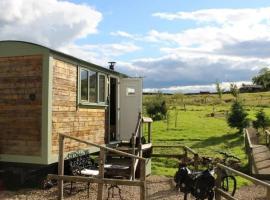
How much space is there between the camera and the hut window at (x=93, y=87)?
40.7 ft

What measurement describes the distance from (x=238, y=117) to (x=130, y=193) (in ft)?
48.1

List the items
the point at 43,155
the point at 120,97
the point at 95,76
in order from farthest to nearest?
the point at 120,97, the point at 95,76, the point at 43,155

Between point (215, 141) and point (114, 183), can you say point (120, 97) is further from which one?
point (215, 141)

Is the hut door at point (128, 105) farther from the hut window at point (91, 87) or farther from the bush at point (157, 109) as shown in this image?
the bush at point (157, 109)

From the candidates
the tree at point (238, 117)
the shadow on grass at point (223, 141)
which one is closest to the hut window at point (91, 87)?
the shadow on grass at point (223, 141)

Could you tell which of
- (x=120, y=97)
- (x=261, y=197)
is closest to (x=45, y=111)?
(x=120, y=97)

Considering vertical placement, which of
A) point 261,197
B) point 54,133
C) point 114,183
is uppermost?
point 54,133

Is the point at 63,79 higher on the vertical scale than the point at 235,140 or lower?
higher

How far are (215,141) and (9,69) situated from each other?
14.7 metres

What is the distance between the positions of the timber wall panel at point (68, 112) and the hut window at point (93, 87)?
1.14ft

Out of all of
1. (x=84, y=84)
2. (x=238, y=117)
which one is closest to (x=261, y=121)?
(x=238, y=117)

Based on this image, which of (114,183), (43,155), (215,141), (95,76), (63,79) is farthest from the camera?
(215,141)

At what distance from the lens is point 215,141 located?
74.1ft

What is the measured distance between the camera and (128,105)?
1442 centimetres
